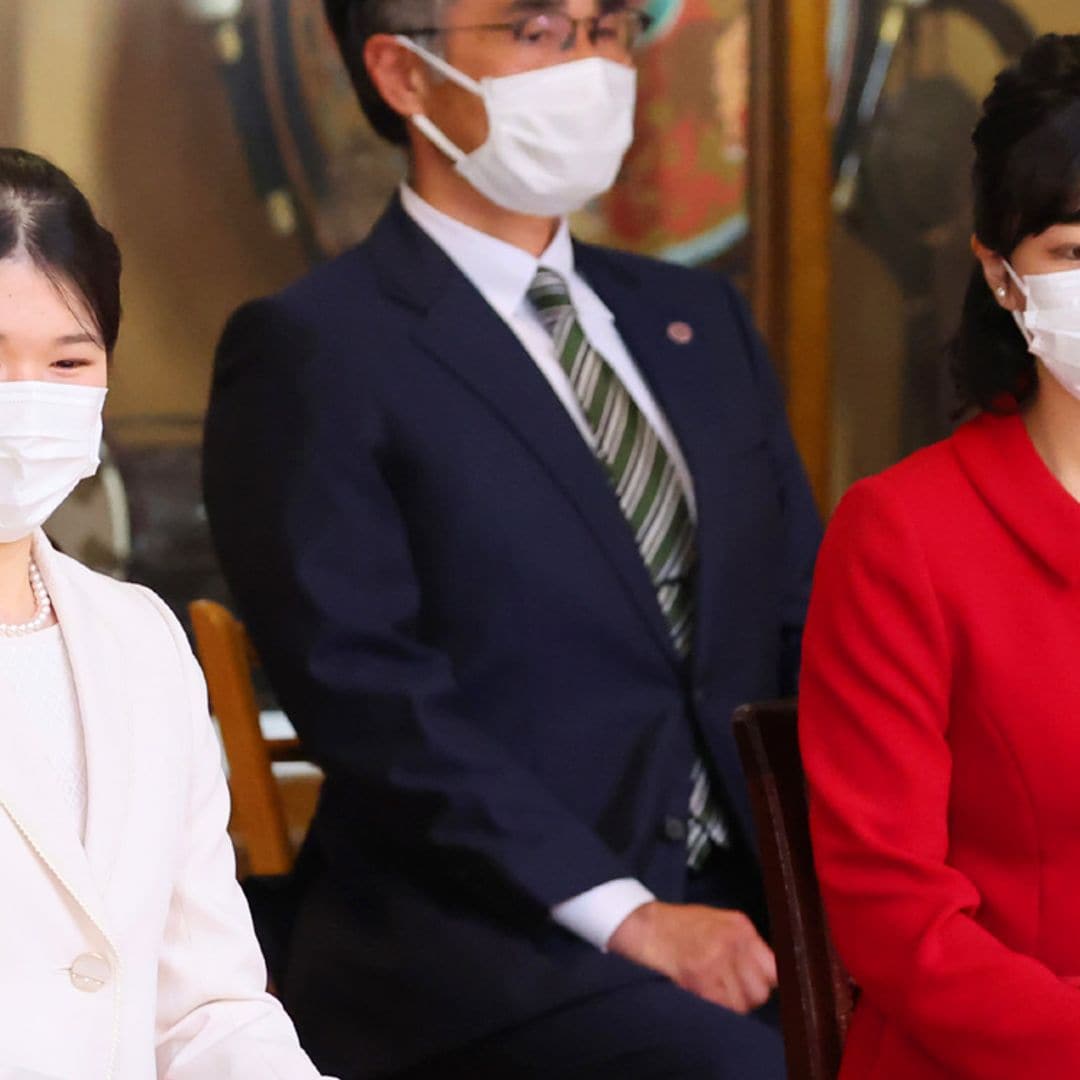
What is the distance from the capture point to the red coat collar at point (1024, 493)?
58.1 inches

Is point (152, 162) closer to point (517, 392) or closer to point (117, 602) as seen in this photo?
point (517, 392)

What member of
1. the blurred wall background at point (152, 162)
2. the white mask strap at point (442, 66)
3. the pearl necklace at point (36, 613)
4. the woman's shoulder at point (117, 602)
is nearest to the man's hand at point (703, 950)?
the woman's shoulder at point (117, 602)

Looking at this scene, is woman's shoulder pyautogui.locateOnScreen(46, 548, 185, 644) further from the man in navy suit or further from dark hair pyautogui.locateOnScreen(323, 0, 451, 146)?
dark hair pyautogui.locateOnScreen(323, 0, 451, 146)

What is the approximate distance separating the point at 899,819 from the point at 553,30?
108cm

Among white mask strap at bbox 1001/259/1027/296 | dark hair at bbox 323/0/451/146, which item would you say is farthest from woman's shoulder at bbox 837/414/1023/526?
dark hair at bbox 323/0/451/146

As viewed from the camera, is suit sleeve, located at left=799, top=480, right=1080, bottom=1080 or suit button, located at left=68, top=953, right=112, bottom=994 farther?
suit sleeve, located at left=799, top=480, right=1080, bottom=1080

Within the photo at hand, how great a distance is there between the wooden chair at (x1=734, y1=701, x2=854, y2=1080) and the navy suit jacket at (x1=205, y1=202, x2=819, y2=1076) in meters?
0.33

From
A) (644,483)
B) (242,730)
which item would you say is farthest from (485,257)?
(242,730)

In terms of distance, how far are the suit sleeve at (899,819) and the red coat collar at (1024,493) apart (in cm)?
9

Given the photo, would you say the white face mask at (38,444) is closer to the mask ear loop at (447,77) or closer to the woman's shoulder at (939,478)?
the woman's shoulder at (939,478)

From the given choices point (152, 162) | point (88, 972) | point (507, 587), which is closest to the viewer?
point (88, 972)

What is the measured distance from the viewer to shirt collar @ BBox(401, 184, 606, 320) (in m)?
2.12

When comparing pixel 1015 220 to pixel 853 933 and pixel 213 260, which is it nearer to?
pixel 853 933

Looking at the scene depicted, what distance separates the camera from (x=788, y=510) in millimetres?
2221
